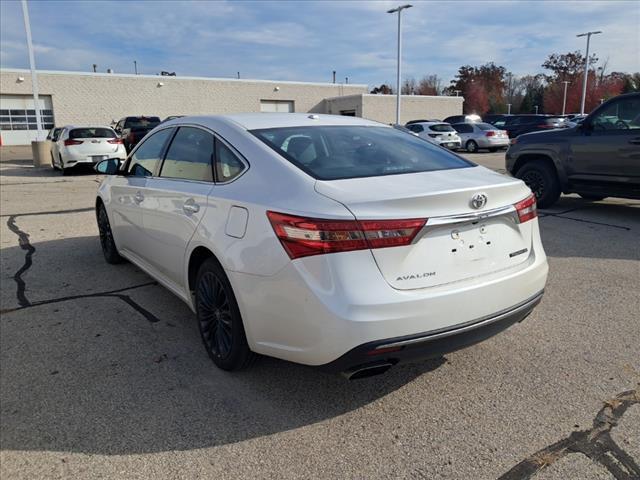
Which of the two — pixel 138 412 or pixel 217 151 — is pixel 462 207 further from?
pixel 138 412

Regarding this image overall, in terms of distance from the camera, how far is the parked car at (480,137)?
80.3 ft

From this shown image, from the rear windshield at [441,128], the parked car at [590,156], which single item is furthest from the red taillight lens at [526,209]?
the rear windshield at [441,128]

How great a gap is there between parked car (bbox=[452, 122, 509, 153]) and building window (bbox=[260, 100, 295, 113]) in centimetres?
2174

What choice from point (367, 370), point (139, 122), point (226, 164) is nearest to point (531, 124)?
point (139, 122)

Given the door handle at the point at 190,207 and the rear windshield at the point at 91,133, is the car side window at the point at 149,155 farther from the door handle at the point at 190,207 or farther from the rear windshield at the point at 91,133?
the rear windshield at the point at 91,133

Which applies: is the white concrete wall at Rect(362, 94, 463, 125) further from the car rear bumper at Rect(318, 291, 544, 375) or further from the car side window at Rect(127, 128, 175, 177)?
the car rear bumper at Rect(318, 291, 544, 375)

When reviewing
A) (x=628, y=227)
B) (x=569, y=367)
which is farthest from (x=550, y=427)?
(x=628, y=227)

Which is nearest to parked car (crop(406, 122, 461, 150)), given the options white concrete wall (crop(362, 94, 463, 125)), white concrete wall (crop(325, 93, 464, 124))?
white concrete wall (crop(325, 93, 464, 124))

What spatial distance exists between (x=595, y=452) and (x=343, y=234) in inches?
63.2

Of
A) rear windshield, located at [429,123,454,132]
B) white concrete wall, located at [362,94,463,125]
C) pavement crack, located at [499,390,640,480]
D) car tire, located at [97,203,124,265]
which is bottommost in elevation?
pavement crack, located at [499,390,640,480]

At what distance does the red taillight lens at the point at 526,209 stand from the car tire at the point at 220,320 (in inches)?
68.3

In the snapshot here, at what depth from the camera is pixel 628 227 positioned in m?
7.36

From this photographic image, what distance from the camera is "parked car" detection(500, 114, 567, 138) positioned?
2488 cm

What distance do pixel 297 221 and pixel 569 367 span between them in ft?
6.83
